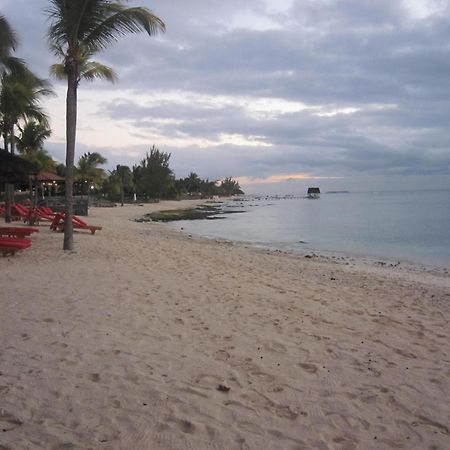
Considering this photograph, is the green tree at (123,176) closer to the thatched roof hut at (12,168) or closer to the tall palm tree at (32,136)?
the tall palm tree at (32,136)

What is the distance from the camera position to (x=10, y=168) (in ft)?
35.4

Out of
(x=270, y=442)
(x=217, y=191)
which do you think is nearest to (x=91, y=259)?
(x=270, y=442)

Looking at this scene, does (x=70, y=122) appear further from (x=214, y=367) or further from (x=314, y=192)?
(x=314, y=192)

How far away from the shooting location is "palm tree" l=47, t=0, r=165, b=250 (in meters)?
10.2

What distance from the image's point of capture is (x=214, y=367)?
13.3ft

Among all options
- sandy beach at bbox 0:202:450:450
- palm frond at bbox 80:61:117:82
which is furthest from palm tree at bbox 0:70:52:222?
sandy beach at bbox 0:202:450:450

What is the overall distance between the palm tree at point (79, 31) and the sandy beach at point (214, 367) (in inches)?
178

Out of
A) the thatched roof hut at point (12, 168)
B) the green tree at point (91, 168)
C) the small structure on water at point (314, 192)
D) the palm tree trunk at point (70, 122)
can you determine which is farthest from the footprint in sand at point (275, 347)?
the small structure on water at point (314, 192)

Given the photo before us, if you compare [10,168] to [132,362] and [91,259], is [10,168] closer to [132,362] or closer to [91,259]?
[91,259]

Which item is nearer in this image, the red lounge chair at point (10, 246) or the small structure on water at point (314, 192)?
the red lounge chair at point (10, 246)

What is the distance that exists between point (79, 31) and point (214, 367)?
9513 millimetres

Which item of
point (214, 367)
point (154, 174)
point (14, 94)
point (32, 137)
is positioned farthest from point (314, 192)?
point (214, 367)

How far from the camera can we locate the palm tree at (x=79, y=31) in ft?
33.4

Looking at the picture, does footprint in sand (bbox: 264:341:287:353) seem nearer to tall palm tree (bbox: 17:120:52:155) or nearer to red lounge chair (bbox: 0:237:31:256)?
red lounge chair (bbox: 0:237:31:256)
